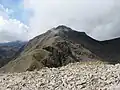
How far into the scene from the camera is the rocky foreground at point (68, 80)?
59.1ft

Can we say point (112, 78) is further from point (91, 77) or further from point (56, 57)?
point (56, 57)

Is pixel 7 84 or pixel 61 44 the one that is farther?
pixel 61 44

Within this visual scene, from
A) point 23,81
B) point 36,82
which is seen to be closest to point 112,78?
point 36,82

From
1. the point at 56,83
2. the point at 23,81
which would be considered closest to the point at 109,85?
the point at 56,83

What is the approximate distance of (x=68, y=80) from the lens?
1969cm

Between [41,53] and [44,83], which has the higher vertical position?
[41,53]

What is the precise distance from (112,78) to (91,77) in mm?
1559

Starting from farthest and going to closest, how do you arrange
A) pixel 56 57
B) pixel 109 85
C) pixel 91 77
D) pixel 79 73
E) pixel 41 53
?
pixel 56 57 < pixel 41 53 < pixel 79 73 < pixel 91 77 < pixel 109 85

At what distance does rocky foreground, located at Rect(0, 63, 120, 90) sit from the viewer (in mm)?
18016

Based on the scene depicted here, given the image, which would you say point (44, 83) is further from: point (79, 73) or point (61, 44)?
point (61, 44)

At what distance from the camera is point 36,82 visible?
20.9 metres

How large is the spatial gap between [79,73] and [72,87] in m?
2.35

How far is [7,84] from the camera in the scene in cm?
2175

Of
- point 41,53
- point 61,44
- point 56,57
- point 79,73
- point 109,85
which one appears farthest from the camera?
point 61,44
